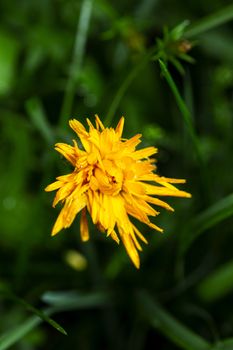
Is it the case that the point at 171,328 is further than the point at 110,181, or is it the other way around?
the point at 171,328

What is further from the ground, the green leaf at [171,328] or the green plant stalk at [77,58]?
the green plant stalk at [77,58]

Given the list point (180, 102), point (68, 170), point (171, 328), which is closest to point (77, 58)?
point (68, 170)

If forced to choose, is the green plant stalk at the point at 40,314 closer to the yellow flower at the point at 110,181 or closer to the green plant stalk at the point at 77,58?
the yellow flower at the point at 110,181

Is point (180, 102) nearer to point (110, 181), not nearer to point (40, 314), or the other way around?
point (110, 181)

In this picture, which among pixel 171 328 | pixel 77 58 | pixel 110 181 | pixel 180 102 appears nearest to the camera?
pixel 110 181

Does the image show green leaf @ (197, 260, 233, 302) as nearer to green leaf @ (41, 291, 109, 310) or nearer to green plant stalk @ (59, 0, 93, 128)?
green leaf @ (41, 291, 109, 310)

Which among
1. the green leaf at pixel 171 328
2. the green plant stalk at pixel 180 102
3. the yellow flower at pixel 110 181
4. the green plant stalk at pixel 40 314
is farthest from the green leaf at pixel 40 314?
the green plant stalk at pixel 180 102
